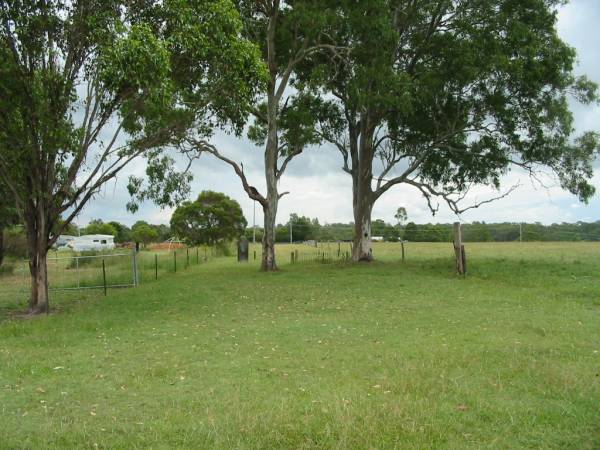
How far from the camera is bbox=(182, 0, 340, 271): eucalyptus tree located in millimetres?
21469

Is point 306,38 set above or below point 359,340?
above

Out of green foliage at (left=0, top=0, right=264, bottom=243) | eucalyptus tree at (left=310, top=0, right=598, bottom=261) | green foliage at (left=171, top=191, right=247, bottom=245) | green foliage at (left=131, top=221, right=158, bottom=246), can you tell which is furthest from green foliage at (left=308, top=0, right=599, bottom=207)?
green foliage at (left=131, top=221, right=158, bottom=246)

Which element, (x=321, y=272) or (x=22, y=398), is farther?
(x=321, y=272)

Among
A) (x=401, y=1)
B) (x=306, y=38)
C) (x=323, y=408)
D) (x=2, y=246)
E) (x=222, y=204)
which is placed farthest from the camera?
(x=222, y=204)

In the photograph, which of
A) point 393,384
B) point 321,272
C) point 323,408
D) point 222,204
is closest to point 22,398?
point 323,408

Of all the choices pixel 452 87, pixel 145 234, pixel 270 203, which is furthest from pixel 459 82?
pixel 145 234

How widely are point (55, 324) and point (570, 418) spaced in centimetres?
977

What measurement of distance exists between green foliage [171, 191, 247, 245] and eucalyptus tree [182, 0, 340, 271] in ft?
112

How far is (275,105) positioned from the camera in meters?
22.6

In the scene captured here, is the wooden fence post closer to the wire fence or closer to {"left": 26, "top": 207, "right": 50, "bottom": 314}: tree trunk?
the wire fence

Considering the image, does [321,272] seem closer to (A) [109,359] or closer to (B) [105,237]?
(A) [109,359]

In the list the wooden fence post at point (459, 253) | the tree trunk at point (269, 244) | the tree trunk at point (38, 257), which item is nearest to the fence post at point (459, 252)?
the wooden fence post at point (459, 253)

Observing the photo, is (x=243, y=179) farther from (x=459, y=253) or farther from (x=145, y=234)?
(x=145, y=234)

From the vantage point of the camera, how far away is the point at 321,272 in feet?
70.9
